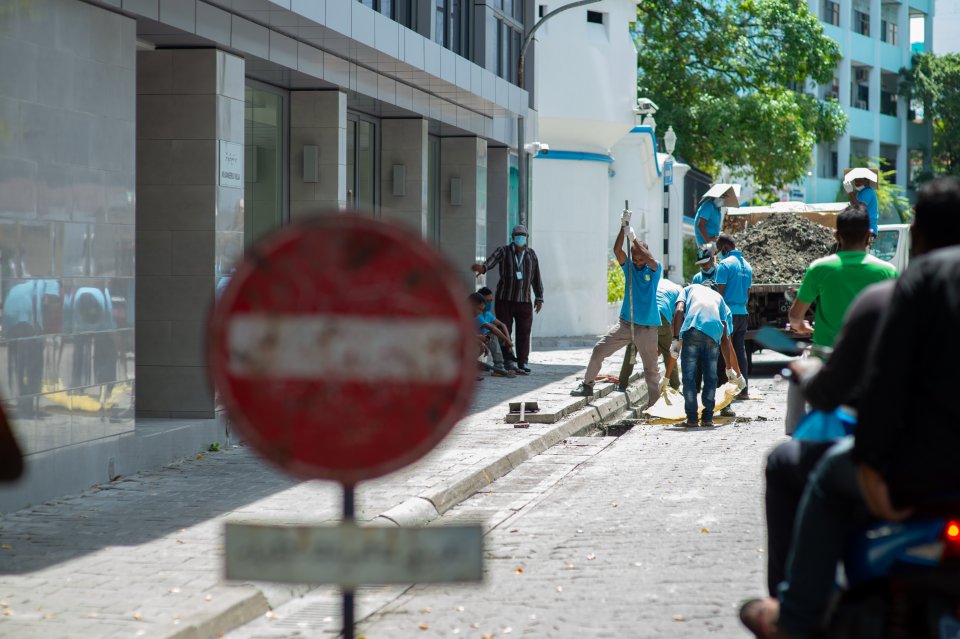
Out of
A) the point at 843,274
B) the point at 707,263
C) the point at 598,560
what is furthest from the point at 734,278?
the point at 598,560

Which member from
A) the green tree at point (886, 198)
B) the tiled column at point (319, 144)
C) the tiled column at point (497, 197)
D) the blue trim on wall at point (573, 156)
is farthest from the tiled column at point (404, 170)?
the green tree at point (886, 198)

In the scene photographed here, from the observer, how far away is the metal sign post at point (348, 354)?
3309 mm

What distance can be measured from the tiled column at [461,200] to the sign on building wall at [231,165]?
8.60 metres

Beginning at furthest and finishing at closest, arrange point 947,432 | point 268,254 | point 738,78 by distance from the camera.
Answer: point 738,78 → point 947,432 → point 268,254

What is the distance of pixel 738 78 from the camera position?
42000 millimetres

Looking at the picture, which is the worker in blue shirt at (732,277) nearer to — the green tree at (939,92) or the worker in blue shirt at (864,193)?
the worker in blue shirt at (864,193)

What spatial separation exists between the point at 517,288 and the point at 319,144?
5392mm

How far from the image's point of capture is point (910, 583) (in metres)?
3.71

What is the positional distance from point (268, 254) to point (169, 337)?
835 cm

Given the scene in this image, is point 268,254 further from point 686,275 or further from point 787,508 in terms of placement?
point 686,275

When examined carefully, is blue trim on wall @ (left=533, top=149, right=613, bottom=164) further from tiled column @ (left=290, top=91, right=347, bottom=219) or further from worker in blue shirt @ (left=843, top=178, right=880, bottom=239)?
worker in blue shirt @ (left=843, top=178, right=880, bottom=239)

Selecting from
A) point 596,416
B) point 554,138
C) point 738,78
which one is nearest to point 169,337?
point 596,416

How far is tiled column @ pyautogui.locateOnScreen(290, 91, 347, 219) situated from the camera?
46.7 feet

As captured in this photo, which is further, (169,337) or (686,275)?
(686,275)
